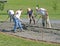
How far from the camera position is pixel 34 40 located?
57.5 feet

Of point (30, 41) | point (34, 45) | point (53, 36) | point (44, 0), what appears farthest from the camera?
point (44, 0)

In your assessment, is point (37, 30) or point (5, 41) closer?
point (5, 41)

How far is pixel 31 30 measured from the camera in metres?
22.3

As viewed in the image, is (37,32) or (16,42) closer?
(16,42)

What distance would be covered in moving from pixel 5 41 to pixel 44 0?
38.8 m

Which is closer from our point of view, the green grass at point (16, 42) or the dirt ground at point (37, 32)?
the green grass at point (16, 42)

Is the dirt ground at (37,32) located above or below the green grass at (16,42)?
above

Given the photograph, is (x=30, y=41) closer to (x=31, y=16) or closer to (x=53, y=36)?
(x=53, y=36)

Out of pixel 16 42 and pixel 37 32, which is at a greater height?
pixel 37 32

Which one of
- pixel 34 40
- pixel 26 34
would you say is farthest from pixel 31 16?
pixel 34 40

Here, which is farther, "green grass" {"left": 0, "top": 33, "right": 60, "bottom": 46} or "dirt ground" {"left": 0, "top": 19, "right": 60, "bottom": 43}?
"dirt ground" {"left": 0, "top": 19, "right": 60, "bottom": 43}

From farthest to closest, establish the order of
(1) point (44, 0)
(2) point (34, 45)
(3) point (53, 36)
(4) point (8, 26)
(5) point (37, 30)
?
(1) point (44, 0)
(4) point (8, 26)
(5) point (37, 30)
(3) point (53, 36)
(2) point (34, 45)

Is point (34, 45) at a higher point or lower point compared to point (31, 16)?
lower

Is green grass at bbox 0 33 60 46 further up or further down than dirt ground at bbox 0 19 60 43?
further down
